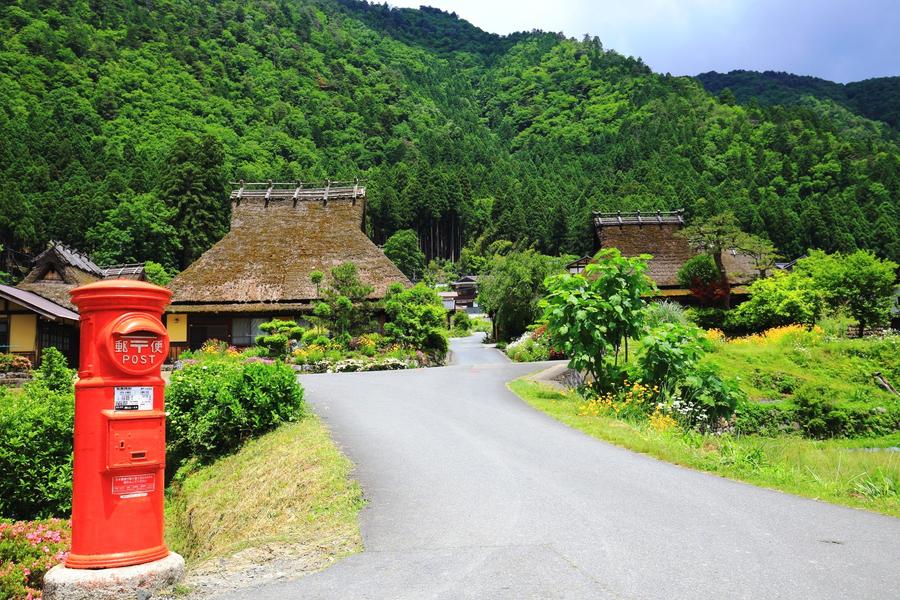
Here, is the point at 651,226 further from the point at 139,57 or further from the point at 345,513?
the point at 139,57

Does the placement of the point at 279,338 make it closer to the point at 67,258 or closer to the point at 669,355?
the point at 669,355

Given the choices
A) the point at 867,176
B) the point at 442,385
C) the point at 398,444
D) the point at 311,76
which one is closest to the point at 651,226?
the point at 442,385

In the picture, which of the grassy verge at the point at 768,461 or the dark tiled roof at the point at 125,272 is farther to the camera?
the dark tiled roof at the point at 125,272

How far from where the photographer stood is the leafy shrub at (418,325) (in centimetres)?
2805

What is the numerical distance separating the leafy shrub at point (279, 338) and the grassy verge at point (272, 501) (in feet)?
49.6

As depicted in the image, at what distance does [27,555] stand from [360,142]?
4302 inches

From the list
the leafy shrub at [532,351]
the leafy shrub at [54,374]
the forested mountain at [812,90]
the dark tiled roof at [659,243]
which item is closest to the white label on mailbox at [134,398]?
the leafy shrub at [54,374]

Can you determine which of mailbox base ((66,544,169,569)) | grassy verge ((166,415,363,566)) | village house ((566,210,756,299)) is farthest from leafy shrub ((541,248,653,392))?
village house ((566,210,756,299))

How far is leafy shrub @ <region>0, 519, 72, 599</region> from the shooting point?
650 cm

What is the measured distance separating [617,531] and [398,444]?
497cm

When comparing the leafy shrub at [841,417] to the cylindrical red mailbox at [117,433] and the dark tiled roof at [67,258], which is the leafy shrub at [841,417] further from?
the dark tiled roof at [67,258]

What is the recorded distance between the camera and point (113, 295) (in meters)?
5.34

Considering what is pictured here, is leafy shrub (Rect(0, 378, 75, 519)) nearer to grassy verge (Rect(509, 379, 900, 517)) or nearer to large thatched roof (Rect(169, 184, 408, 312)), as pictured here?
grassy verge (Rect(509, 379, 900, 517))

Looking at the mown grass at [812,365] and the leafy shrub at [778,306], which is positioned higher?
the leafy shrub at [778,306]
